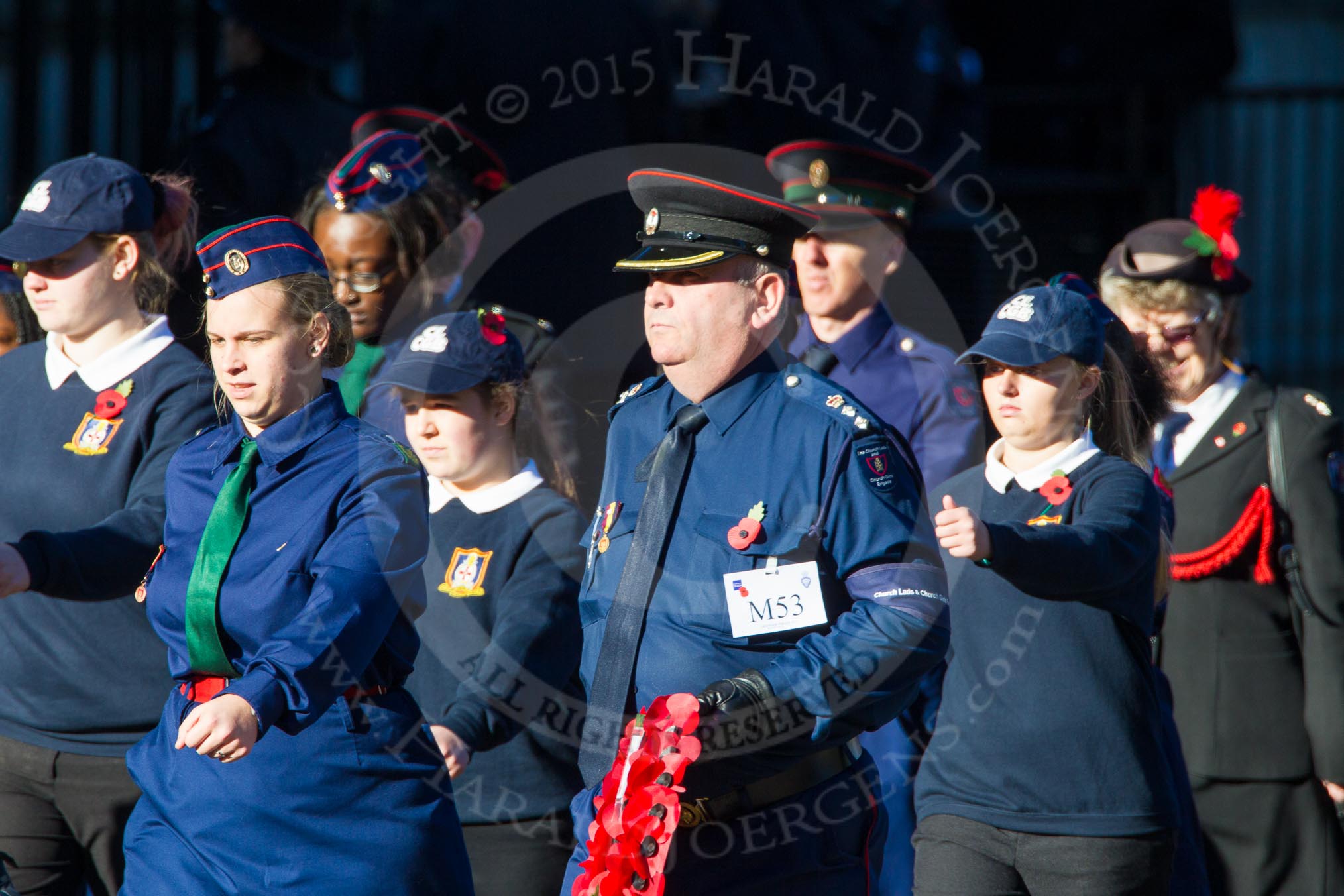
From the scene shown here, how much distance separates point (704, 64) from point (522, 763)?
135 inches

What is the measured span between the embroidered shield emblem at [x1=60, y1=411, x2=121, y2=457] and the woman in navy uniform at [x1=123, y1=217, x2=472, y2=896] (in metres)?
0.65

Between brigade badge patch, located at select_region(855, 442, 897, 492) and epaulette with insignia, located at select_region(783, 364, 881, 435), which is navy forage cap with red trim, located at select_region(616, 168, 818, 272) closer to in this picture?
epaulette with insignia, located at select_region(783, 364, 881, 435)

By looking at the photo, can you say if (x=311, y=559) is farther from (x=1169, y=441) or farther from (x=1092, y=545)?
(x=1169, y=441)

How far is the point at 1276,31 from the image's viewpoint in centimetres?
919

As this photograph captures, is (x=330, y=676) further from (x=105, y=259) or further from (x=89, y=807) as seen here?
(x=105, y=259)

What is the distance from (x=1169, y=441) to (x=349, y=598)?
2.87 metres

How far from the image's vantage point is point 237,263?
3.05m

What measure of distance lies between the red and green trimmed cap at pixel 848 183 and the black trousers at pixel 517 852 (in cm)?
182

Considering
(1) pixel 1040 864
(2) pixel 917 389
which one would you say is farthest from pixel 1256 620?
(1) pixel 1040 864

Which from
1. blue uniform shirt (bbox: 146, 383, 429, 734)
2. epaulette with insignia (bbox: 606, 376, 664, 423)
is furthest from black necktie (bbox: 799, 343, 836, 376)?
blue uniform shirt (bbox: 146, 383, 429, 734)

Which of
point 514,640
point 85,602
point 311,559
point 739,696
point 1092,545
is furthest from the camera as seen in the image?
point 514,640

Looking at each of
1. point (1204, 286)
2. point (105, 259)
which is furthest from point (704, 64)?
point (105, 259)

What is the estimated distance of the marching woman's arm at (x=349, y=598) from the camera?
2748mm

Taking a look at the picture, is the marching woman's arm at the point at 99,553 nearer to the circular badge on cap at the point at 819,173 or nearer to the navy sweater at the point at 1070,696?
the navy sweater at the point at 1070,696
